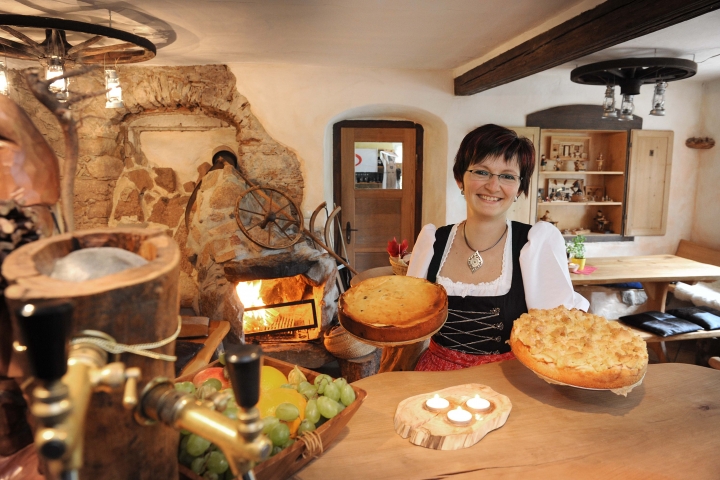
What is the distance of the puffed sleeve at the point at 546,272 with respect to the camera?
159cm

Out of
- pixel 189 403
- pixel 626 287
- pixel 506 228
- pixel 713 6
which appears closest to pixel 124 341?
pixel 189 403

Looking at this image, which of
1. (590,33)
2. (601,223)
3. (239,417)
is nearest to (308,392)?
(239,417)

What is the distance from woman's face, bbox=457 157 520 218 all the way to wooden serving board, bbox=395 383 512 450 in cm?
79

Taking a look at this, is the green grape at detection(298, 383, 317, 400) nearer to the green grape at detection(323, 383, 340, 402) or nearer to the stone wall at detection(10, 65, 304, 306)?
the green grape at detection(323, 383, 340, 402)

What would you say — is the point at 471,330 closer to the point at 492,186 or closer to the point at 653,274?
the point at 492,186

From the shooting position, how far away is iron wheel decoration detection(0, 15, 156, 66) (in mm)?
2268

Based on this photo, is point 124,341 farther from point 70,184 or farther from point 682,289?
point 682,289

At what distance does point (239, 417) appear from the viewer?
41 centimetres

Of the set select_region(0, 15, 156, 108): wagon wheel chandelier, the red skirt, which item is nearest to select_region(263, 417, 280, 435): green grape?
the red skirt

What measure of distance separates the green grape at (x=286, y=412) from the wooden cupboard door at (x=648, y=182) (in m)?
5.09

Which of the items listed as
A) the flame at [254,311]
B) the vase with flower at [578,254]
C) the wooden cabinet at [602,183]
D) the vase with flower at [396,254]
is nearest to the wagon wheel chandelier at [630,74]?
the wooden cabinet at [602,183]

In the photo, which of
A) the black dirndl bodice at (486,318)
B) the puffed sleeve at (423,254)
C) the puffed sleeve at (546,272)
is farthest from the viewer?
the puffed sleeve at (423,254)

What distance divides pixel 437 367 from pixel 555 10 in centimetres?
222

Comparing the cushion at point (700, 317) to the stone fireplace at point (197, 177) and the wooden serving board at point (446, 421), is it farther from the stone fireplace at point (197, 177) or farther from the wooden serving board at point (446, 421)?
the wooden serving board at point (446, 421)
